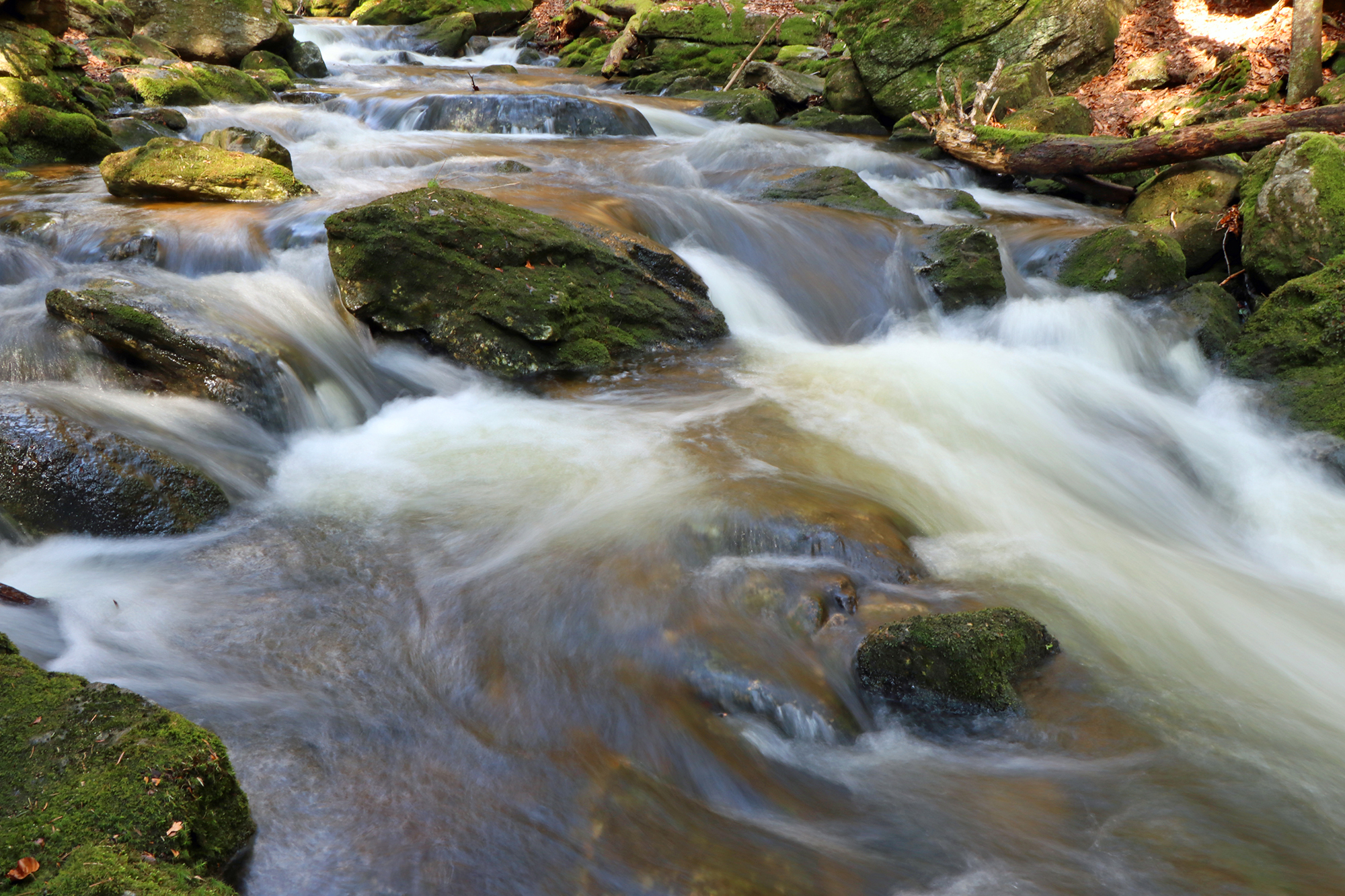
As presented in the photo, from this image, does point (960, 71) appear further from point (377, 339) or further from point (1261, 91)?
point (377, 339)

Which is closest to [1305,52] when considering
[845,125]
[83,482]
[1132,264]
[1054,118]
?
[1054,118]

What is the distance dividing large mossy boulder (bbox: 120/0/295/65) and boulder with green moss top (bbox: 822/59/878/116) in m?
10.9

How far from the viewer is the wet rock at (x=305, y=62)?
16.9 m

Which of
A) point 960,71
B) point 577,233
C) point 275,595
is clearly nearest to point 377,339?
point 577,233

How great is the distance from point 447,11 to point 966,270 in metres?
22.8

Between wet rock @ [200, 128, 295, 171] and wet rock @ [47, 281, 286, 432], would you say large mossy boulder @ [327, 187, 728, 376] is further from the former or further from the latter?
wet rock @ [200, 128, 295, 171]

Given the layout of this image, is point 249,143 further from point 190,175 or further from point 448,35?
point 448,35

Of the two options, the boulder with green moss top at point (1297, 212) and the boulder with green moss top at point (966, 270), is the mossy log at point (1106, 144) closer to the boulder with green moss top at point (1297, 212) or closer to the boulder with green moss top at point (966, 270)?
the boulder with green moss top at point (1297, 212)

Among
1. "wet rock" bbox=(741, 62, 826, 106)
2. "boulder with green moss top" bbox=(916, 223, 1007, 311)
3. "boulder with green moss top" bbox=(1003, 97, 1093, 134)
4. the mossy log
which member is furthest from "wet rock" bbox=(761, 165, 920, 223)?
"wet rock" bbox=(741, 62, 826, 106)

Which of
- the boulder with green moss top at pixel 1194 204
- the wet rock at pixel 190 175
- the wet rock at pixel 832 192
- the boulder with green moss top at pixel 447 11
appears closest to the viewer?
the wet rock at pixel 190 175

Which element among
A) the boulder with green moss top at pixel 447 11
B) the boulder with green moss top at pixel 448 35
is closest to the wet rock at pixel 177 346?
the boulder with green moss top at pixel 448 35

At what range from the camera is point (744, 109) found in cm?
1443

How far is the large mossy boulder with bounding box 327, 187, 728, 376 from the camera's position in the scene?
5.81 meters

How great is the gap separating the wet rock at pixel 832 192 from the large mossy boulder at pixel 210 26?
465 inches
